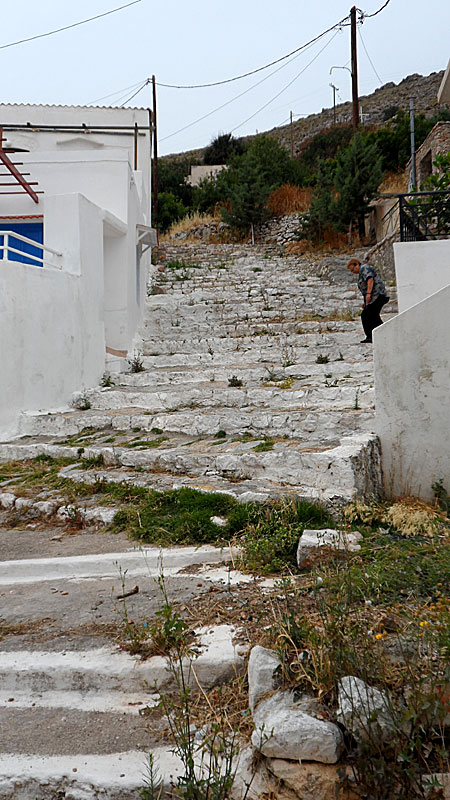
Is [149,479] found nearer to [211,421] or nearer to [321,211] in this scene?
[211,421]

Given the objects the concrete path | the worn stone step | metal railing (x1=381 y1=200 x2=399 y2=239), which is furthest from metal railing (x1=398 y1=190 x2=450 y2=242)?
the worn stone step

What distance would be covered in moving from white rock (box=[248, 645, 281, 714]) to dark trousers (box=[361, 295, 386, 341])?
7404 mm

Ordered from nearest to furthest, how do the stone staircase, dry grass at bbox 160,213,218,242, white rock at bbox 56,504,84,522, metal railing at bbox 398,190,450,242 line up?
white rock at bbox 56,504,84,522, the stone staircase, metal railing at bbox 398,190,450,242, dry grass at bbox 160,213,218,242

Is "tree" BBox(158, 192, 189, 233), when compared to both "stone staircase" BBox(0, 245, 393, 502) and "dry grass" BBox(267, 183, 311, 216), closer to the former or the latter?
"dry grass" BBox(267, 183, 311, 216)

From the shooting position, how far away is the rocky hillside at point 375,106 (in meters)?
48.5

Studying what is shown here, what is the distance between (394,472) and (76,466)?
3369 millimetres

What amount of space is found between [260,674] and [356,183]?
17.3m

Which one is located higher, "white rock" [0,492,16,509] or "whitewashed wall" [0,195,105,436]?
"whitewashed wall" [0,195,105,436]

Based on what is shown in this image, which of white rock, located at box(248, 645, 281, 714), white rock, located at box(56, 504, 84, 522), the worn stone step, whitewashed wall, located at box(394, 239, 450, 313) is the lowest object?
white rock, located at box(248, 645, 281, 714)

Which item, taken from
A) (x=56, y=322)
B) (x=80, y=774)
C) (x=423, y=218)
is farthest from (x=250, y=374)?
(x=80, y=774)

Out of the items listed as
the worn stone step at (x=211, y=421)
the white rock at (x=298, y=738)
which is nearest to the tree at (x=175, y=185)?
the worn stone step at (x=211, y=421)

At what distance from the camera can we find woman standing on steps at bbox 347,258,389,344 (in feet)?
29.6

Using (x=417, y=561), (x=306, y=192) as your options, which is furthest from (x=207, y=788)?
(x=306, y=192)

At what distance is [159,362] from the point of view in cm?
1050
